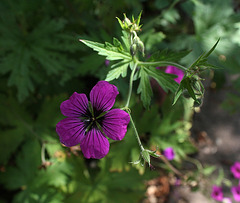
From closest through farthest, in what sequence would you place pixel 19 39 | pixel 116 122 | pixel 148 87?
pixel 116 122, pixel 148 87, pixel 19 39

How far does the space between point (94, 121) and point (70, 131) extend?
147 millimetres

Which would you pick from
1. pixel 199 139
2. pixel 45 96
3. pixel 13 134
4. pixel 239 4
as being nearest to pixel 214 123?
pixel 199 139

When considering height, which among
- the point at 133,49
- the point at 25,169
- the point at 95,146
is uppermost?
the point at 133,49

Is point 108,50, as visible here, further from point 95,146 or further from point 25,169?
point 25,169

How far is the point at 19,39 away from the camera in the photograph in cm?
224

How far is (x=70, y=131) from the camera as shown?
3.80 ft

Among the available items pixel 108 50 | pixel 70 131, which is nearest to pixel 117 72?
pixel 108 50

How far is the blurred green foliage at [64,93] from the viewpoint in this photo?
219 cm

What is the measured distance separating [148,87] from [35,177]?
61.5 inches

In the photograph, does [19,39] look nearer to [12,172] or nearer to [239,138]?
[12,172]

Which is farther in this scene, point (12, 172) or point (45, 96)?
point (45, 96)

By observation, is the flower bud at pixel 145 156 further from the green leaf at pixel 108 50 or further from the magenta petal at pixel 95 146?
the green leaf at pixel 108 50

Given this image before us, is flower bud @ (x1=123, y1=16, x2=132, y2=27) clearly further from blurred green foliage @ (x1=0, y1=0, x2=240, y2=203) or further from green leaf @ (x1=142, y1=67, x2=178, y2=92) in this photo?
blurred green foliage @ (x1=0, y1=0, x2=240, y2=203)

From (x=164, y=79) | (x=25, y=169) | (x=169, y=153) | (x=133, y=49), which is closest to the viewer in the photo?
(x=133, y=49)
